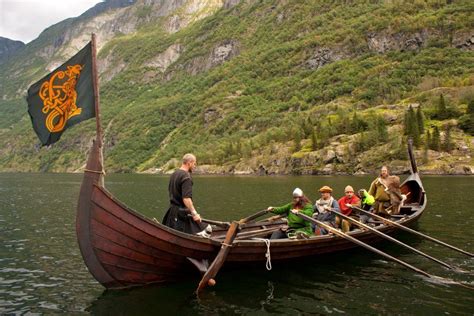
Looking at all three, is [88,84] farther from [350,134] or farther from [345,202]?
[350,134]

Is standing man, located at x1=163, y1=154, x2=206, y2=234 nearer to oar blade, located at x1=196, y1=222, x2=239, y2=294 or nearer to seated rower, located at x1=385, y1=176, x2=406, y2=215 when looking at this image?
oar blade, located at x1=196, y1=222, x2=239, y2=294

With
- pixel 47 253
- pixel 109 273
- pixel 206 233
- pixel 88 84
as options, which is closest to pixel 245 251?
pixel 206 233

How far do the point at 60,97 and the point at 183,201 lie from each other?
4141 mm

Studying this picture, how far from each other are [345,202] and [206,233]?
7547 millimetres

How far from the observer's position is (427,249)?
17.6 metres

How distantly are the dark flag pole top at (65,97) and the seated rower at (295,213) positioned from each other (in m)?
6.69

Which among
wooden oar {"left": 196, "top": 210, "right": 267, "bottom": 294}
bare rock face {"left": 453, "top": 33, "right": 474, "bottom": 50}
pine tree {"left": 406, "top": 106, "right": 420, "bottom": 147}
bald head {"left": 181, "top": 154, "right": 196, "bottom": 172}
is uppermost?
bare rock face {"left": 453, "top": 33, "right": 474, "bottom": 50}

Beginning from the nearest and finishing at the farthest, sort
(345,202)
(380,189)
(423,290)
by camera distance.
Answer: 1. (423,290)
2. (345,202)
3. (380,189)

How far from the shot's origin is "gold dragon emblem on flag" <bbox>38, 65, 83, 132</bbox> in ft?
33.4

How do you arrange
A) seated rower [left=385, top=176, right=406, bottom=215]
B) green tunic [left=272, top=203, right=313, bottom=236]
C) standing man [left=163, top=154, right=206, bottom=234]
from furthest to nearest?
seated rower [left=385, top=176, right=406, bottom=215] → green tunic [left=272, top=203, right=313, bottom=236] → standing man [left=163, top=154, right=206, bottom=234]

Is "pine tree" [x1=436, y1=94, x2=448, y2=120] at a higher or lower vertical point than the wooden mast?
higher

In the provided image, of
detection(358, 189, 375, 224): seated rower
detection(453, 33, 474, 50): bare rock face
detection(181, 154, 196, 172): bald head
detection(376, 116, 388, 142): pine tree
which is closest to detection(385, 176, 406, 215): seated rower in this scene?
detection(358, 189, 375, 224): seated rower

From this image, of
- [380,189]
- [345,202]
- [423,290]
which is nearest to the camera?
[423,290]

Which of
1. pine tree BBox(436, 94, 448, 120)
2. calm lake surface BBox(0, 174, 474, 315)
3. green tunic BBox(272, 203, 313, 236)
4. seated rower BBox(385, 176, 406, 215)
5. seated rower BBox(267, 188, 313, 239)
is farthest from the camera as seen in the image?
pine tree BBox(436, 94, 448, 120)
